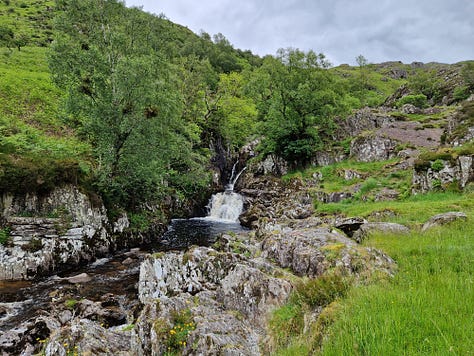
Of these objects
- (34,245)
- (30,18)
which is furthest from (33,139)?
(30,18)

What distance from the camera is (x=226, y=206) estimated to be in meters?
32.7

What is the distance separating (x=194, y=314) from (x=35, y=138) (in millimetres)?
19873

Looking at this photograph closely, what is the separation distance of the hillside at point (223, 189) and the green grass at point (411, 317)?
32 millimetres

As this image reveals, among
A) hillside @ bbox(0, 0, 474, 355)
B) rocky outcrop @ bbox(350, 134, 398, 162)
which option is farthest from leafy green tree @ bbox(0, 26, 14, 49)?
rocky outcrop @ bbox(350, 134, 398, 162)

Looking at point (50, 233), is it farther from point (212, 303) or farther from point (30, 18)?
point (30, 18)

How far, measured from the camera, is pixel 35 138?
792 inches

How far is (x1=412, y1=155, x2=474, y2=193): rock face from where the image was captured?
1641cm

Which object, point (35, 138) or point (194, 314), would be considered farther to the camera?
point (35, 138)

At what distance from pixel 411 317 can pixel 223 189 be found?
34345 millimetres

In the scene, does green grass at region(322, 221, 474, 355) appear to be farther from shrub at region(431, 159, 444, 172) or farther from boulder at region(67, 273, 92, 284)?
boulder at region(67, 273, 92, 284)

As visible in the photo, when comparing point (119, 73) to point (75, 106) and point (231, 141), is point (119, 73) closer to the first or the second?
point (75, 106)

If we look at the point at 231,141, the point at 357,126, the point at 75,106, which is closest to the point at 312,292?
the point at 75,106

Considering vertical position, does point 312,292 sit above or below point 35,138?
below

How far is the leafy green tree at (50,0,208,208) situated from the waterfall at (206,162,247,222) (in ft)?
33.0
